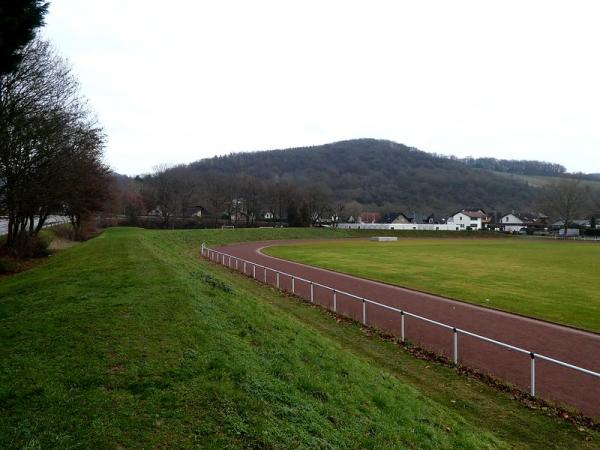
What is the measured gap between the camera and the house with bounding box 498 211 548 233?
136 meters

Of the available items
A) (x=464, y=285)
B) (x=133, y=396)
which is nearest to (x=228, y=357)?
(x=133, y=396)

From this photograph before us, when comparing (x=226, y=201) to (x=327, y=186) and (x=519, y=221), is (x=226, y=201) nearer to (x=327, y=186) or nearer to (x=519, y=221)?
(x=327, y=186)

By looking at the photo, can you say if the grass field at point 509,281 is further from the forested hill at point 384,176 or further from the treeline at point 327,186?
the forested hill at point 384,176

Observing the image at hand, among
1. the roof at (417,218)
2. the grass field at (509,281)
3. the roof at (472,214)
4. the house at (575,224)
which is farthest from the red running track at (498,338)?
the roof at (472,214)

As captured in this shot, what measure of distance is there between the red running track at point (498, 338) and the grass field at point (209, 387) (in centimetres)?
130

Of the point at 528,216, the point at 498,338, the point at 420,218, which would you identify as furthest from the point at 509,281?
the point at 528,216

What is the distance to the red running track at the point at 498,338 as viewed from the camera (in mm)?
10117

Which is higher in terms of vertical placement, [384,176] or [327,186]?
[384,176]

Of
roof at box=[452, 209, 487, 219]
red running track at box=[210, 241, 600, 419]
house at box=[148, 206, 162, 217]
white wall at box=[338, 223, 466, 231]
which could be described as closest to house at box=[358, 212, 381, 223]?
white wall at box=[338, 223, 466, 231]

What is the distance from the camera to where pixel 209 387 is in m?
5.98

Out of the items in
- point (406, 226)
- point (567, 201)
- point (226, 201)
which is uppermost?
point (226, 201)

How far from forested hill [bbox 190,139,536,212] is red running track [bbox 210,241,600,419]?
409ft

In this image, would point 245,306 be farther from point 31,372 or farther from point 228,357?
point 31,372

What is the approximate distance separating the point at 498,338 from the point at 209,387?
1108 centimetres
